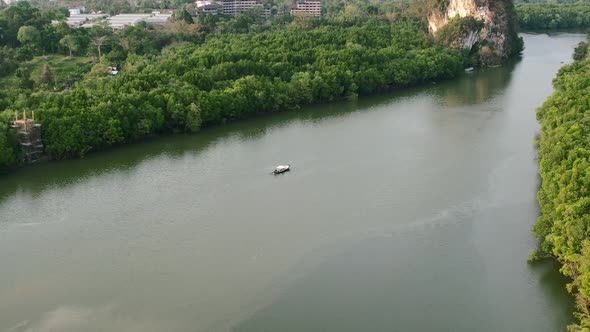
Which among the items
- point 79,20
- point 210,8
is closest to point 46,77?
point 79,20

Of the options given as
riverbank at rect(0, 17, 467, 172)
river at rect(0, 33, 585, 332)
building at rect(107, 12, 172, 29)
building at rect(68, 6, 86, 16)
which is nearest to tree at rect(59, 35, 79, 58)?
riverbank at rect(0, 17, 467, 172)

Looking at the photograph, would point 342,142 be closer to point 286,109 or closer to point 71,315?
point 286,109

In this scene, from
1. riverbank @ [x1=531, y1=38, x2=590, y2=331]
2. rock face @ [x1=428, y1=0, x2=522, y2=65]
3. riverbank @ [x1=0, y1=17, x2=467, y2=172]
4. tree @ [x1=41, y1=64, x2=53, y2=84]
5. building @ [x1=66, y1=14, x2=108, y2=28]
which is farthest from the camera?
building @ [x1=66, y1=14, x2=108, y2=28]

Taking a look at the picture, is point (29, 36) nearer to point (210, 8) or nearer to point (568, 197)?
point (210, 8)

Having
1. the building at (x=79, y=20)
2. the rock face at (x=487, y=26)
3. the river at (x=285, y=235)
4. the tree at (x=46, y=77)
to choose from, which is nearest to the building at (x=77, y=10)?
the building at (x=79, y=20)

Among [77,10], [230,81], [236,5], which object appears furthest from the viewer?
[236,5]

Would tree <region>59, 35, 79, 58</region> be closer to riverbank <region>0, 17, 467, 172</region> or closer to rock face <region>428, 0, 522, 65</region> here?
riverbank <region>0, 17, 467, 172</region>
